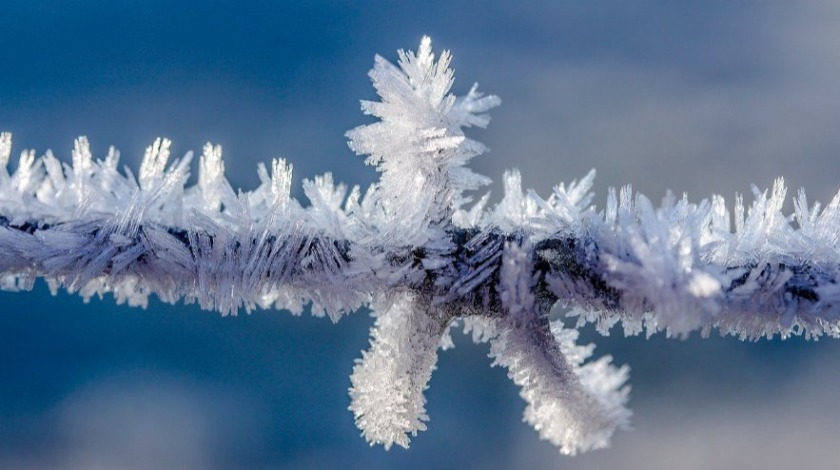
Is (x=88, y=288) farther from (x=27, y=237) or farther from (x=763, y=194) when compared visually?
(x=763, y=194)

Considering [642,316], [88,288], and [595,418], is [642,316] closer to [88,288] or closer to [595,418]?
[595,418]

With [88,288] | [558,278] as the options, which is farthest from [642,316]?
[88,288]

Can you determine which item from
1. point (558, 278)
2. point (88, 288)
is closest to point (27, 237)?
point (88, 288)

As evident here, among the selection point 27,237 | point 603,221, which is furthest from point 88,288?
point 603,221

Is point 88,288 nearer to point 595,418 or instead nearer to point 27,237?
point 27,237
